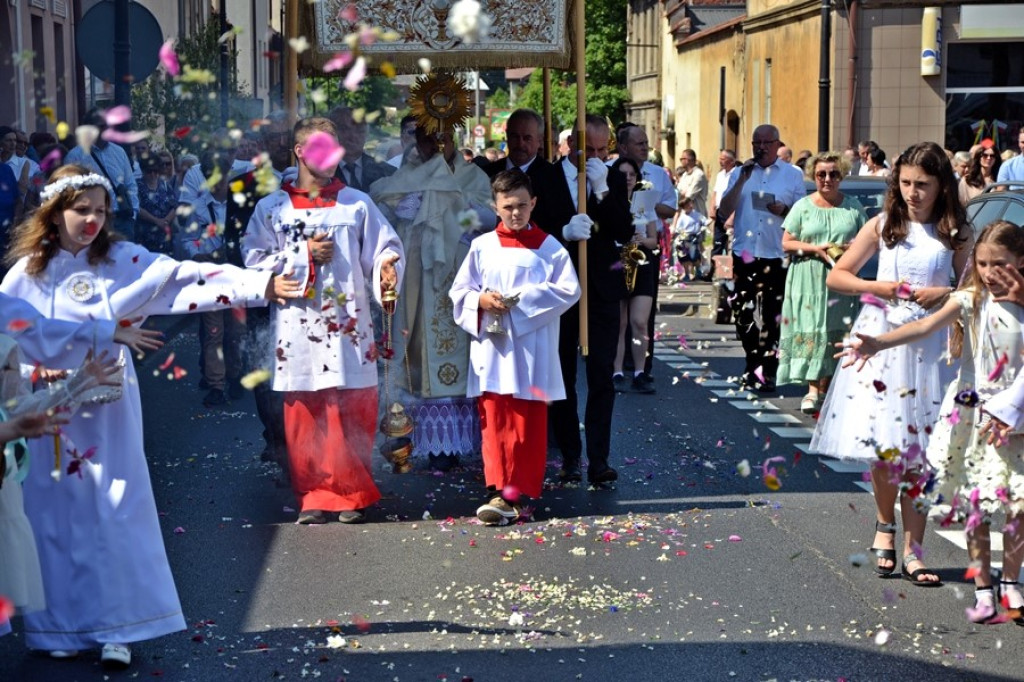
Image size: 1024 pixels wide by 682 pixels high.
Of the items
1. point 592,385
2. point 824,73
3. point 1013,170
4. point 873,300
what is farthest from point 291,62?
point 824,73

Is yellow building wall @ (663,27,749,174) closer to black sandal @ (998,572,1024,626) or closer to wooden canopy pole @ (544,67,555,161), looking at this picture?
wooden canopy pole @ (544,67,555,161)

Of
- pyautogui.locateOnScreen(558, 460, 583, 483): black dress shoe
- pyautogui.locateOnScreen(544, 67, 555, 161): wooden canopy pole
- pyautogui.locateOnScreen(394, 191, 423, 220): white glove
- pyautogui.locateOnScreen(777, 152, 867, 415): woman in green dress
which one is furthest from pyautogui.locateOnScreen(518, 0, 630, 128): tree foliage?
pyautogui.locateOnScreen(558, 460, 583, 483): black dress shoe

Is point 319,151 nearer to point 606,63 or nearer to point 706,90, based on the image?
point 706,90

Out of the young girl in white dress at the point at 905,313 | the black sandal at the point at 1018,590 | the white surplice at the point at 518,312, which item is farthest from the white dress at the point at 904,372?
the white surplice at the point at 518,312

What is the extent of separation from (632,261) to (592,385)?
12.8 feet

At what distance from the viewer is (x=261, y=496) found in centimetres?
983

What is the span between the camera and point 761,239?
1415cm

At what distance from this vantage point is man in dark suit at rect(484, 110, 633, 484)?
399 inches

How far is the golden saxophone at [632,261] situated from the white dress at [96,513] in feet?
23.8

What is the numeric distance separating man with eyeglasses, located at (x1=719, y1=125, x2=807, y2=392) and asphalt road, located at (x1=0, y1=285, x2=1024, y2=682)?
2.86m

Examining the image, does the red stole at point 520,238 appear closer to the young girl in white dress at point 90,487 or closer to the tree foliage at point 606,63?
the young girl in white dress at point 90,487

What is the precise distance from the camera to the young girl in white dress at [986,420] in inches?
268

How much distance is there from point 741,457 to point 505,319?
2497mm

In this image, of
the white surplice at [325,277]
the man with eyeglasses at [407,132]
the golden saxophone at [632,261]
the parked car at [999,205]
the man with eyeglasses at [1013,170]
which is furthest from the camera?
the man with eyeglasses at [1013,170]
